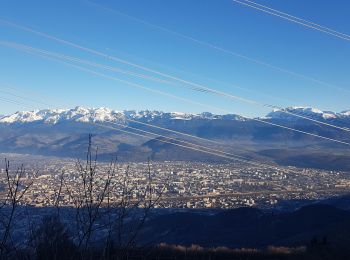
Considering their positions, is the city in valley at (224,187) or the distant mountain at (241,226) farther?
the city in valley at (224,187)

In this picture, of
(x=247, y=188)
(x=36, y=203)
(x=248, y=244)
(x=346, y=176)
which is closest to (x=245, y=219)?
(x=248, y=244)

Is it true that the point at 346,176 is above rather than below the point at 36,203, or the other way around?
above

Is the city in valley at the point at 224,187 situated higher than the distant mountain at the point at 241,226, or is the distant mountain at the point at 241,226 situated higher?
the city in valley at the point at 224,187

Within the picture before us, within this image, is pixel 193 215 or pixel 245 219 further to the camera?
pixel 193 215

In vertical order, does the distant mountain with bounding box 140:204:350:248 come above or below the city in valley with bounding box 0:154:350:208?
below

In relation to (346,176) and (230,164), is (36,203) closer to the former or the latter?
(346,176)

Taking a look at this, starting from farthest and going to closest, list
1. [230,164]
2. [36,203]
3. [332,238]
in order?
[230,164], [36,203], [332,238]

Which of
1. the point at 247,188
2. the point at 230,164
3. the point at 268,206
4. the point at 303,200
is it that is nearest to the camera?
the point at 268,206

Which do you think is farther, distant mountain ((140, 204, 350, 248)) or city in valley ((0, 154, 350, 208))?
city in valley ((0, 154, 350, 208))

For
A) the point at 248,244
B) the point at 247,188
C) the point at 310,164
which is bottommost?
the point at 248,244

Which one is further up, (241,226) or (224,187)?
(224,187)

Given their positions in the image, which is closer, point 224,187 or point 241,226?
point 241,226
